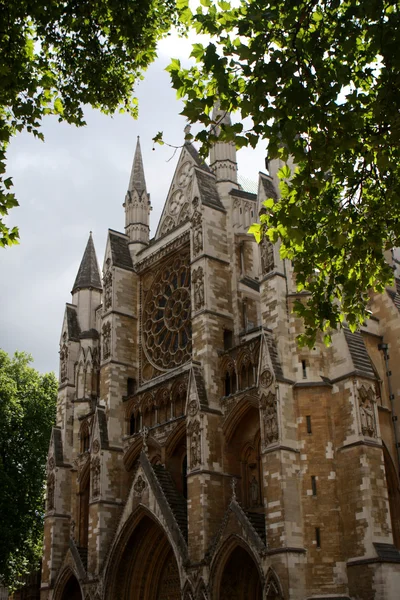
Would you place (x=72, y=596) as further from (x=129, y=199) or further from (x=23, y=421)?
(x=129, y=199)

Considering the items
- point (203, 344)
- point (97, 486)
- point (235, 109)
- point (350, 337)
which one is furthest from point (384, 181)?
point (97, 486)

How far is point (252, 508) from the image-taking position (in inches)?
906

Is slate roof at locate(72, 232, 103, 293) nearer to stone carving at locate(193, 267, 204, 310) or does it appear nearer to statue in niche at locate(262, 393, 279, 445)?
stone carving at locate(193, 267, 204, 310)

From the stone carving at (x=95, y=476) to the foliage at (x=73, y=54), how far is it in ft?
51.9

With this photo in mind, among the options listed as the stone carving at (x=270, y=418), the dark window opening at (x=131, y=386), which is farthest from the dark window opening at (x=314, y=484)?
the dark window opening at (x=131, y=386)

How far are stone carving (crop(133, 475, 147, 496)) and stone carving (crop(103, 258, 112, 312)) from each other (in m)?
7.98

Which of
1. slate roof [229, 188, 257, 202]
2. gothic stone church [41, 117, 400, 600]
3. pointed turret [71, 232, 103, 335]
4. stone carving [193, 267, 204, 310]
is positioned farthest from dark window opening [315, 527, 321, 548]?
pointed turret [71, 232, 103, 335]

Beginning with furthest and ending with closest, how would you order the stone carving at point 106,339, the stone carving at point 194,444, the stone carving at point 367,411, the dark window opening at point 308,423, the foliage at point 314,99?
the stone carving at point 106,339, the stone carving at point 194,444, the dark window opening at point 308,423, the stone carving at point 367,411, the foliage at point 314,99

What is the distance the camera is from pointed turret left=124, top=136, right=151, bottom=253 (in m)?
32.5

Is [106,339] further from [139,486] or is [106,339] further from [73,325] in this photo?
[139,486]

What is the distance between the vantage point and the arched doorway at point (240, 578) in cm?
2194

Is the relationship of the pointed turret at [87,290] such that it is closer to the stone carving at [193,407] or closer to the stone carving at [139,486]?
the stone carving at [139,486]

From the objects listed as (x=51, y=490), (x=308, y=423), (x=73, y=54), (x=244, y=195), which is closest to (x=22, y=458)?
(x=51, y=490)

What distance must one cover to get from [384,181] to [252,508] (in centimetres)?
1394
